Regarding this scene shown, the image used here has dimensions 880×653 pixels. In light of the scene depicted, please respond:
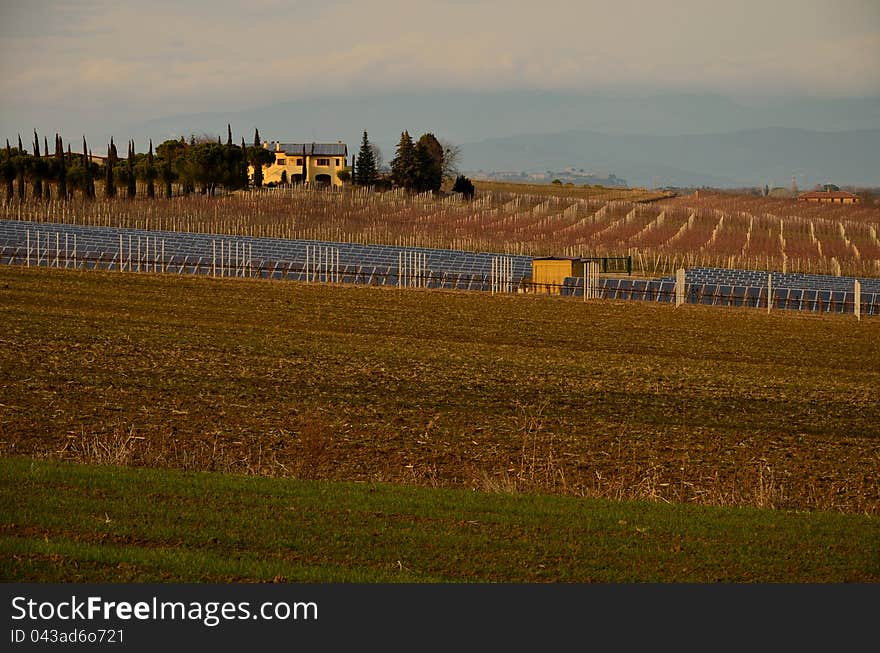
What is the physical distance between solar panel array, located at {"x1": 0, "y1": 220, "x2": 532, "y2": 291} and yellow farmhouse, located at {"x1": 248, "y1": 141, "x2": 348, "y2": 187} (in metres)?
64.7

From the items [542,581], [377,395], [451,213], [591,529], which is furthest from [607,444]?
[451,213]

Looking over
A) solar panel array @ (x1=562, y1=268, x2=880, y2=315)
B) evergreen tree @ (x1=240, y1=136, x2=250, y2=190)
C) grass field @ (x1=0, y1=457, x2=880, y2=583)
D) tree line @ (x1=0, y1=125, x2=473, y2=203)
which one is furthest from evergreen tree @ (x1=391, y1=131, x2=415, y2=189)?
grass field @ (x1=0, y1=457, x2=880, y2=583)

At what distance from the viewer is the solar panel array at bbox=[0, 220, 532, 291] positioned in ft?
167

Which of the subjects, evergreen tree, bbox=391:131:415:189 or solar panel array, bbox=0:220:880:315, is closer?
solar panel array, bbox=0:220:880:315

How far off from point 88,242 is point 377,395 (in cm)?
4264

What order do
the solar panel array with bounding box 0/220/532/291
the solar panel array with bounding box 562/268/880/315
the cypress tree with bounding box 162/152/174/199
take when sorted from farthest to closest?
the cypress tree with bounding box 162/152/174/199 → the solar panel array with bounding box 0/220/532/291 → the solar panel array with bounding box 562/268/880/315

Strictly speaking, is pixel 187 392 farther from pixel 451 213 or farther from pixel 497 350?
pixel 451 213

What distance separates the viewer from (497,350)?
27.8 meters

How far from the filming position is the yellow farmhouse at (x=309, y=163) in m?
134

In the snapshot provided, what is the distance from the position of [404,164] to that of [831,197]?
47363 millimetres

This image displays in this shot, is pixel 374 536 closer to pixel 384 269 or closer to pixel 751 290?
pixel 384 269

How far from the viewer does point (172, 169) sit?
320 feet

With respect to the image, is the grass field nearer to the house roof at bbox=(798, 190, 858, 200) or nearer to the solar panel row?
the solar panel row

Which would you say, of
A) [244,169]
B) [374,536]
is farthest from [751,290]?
[244,169]
